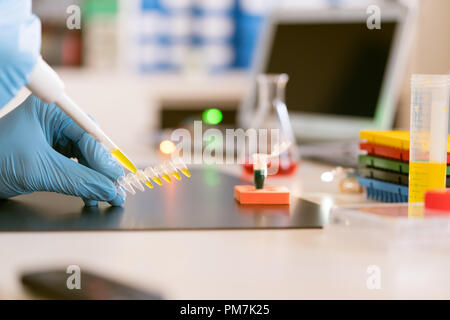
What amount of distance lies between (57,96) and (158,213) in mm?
248

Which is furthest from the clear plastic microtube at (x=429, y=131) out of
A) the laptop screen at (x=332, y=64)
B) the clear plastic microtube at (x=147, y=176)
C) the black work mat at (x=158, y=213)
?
the laptop screen at (x=332, y=64)

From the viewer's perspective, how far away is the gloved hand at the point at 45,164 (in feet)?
3.64

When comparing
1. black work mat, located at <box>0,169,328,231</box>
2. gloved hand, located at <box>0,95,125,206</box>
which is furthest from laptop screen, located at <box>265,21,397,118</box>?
gloved hand, located at <box>0,95,125,206</box>

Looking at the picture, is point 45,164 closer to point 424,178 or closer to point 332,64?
point 424,178

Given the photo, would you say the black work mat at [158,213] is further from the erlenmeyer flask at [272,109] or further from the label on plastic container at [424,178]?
the erlenmeyer flask at [272,109]

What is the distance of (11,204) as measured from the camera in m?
1.16

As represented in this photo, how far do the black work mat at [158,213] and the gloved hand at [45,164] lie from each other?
3 cm

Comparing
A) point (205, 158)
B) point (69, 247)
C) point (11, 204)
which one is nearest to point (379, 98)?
point (205, 158)

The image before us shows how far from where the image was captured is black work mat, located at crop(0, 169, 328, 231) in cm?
99

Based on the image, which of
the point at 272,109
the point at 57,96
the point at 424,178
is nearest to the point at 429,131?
the point at 424,178

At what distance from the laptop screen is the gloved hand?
3.96 feet

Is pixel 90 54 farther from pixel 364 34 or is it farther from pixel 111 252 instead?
pixel 111 252

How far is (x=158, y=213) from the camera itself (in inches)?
42.9
